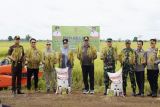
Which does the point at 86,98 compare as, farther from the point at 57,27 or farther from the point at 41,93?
the point at 57,27

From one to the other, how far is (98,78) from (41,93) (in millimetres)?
3123

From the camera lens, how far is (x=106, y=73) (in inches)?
660

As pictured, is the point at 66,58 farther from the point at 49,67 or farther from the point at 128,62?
the point at 128,62

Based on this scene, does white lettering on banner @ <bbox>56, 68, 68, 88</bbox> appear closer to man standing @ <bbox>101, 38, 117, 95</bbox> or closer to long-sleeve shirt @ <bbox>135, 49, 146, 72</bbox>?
man standing @ <bbox>101, 38, 117, 95</bbox>

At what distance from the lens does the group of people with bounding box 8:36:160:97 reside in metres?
16.4

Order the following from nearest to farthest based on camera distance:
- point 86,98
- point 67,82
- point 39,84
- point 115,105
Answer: point 115,105 < point 86,98 < point 67,82 < point 39,84

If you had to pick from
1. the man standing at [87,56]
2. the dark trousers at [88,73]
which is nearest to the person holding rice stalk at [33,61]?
the man standing at [87,56]

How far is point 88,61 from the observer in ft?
55.5

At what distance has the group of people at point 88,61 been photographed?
16406 mm

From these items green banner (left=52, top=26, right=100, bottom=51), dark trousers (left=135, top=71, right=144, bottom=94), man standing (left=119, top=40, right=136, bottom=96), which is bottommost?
dark trousers (left=135, top=71, right=144, bottom=94)

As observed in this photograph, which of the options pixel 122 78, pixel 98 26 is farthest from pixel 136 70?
pixel 98 26

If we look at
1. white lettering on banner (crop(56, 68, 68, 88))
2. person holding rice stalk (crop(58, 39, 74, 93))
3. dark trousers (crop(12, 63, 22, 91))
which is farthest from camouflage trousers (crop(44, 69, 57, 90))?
dark trousers (crop(12, 63, 22, 91))

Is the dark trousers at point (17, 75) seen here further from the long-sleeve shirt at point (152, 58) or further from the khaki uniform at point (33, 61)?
the long-sleeve shirt at point (152, 58)

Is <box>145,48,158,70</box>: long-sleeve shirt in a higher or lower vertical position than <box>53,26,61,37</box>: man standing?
Result: lower
